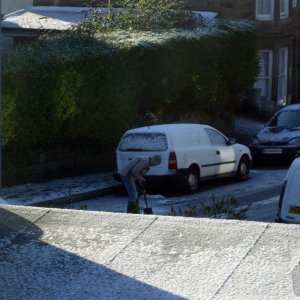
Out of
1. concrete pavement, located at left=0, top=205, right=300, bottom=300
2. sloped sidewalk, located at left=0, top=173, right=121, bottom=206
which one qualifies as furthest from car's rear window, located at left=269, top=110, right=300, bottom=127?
concrete pavement, located at left=0, top=205, right=300, bottom=300

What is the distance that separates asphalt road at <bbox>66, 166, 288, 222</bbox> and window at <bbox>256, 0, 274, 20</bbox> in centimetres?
1252

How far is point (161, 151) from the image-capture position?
20.7m

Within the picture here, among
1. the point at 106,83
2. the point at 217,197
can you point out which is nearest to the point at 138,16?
the point at 106,83

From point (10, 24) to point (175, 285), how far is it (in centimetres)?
2537

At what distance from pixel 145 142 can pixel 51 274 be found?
14509mm

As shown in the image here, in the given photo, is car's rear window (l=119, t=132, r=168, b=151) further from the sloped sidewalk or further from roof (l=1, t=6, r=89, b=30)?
roof (l=1, t=6, r=89, b=30)

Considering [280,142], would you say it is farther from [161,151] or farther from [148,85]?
[161,151]

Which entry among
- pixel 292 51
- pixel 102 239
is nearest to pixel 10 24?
pixel 292 51

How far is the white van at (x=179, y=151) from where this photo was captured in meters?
20.7

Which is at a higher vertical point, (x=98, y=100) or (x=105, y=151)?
(x=98, y=100)

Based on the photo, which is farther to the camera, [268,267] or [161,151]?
[161,151]

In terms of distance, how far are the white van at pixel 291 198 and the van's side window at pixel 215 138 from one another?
9586mm

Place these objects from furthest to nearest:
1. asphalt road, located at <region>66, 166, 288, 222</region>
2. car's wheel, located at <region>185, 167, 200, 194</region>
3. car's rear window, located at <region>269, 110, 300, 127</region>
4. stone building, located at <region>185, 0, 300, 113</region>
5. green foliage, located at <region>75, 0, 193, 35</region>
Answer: stone building, located at <region>185, 0, 300, 113</region>
green foliage, located at <region>75, 0, 193, 35</region>
car's rear window, located at <region>269, 110, 300, 127</region>
car's wheel, located at <region>185, 167, 200, 194</region>
asphalt road, located at <region>66, 166, 288, 222</region>

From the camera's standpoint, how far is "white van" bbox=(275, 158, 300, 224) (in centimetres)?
1273
